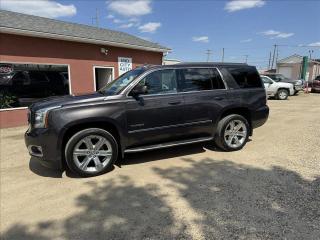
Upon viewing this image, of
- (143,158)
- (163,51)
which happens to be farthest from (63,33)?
(143,158)

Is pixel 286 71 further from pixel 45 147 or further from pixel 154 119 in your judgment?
pixel 45 147

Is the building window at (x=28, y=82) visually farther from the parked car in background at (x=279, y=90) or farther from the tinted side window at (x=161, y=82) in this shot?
the parked car in background at (x=279, y=90)

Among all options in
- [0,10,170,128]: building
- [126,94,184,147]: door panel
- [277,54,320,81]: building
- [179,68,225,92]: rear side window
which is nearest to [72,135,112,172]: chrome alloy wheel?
[126,94,184,147]: door panel

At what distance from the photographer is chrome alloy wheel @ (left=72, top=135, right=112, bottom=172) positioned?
4852 millimetres

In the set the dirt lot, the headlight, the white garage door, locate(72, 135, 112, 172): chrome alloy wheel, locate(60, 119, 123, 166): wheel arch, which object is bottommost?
the dirt lot

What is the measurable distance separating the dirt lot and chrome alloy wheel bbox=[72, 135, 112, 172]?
0.74 feet

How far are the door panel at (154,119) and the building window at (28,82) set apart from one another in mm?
6637

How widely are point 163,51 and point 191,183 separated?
1215 cm

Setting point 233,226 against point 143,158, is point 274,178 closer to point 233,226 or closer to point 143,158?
point 233,226

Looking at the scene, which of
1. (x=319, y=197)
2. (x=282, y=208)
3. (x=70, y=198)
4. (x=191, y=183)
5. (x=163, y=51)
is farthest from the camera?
(x=163, y=51)

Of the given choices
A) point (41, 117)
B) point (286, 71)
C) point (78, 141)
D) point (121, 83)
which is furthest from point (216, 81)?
point (286, 71)

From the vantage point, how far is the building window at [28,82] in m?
9.84

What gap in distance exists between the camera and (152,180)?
4746 mm

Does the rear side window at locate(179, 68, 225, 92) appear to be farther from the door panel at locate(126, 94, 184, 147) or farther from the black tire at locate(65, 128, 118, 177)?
the black tire at locate(65, 128, 118, 177)
